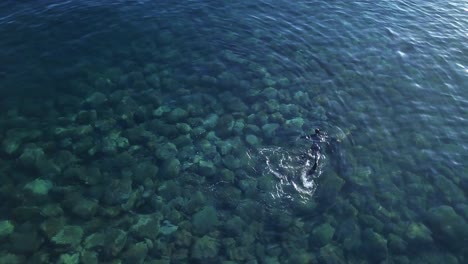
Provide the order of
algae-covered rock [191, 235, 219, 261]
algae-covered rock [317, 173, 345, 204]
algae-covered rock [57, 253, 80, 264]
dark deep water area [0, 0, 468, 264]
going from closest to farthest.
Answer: algae-covered rock [57, 253, 80, 264] < algae-covered rock [191, 235, 219, 261] < dark deep water area [0, 0, 468, 264] < algae-covered rock [317, 173, 345, 204]

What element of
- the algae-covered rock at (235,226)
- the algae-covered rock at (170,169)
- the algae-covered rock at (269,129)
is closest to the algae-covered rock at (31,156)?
the algae-covered rock at (170,169)

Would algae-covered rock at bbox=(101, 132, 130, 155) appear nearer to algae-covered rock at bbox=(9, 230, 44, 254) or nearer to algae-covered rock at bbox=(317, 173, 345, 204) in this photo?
algae-covered rock at bbox=(9, 230, 44, 254)

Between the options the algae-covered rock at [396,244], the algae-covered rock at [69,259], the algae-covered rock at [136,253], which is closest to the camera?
the algae-covered rock at [69,259]

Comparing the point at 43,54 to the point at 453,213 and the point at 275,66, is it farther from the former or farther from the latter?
the point at 453,213

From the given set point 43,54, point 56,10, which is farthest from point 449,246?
point 56,10

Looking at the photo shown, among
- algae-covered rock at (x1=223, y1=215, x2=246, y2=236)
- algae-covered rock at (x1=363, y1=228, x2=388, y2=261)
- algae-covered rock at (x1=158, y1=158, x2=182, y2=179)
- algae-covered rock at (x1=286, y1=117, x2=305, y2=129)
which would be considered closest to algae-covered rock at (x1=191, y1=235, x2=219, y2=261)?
algae-covered rock at (x1=223, y1=215, x2=246, y2=236)

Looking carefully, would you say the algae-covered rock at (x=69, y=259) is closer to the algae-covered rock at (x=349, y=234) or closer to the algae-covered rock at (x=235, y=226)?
the algae-covered rock at (x=235, y=226)

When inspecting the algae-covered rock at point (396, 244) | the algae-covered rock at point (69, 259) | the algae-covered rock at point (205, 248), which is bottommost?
the algae-covered rock at point (396, 244)
